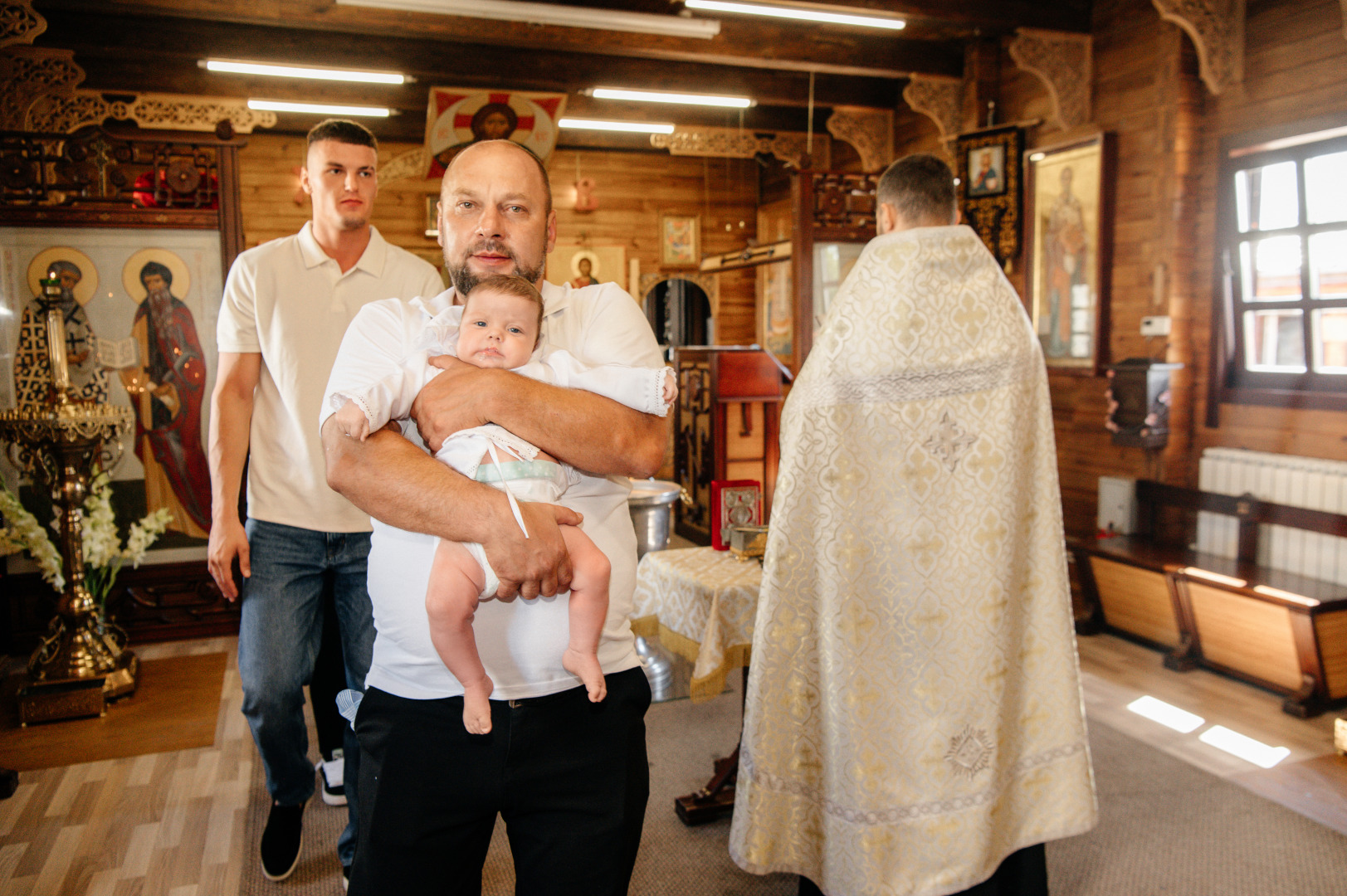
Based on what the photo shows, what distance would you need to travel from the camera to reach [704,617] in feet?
8.74

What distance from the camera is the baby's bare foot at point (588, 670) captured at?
1.34 m

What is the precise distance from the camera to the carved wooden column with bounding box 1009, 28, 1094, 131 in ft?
20.3

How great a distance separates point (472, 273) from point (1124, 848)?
2658mm

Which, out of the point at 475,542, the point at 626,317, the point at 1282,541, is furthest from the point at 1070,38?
the point at 475,542

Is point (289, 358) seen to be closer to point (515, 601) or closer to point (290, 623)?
point (290, 623)

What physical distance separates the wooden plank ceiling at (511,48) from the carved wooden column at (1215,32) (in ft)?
3.77

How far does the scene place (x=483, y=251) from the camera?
147 centimetres

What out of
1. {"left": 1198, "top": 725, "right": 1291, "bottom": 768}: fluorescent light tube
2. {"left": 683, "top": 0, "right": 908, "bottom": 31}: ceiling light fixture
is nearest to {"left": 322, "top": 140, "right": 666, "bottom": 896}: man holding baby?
{"left": 1198, "top": 725, "right": 1291, "bottom": 768}: fluorescent light tube

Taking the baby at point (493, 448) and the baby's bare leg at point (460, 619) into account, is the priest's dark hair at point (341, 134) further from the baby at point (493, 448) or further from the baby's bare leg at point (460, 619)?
the baby's bare leg at point (460, 619)

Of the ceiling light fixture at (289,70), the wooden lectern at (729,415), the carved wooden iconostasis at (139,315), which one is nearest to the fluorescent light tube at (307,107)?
the ceiling light fixture at (289,70)

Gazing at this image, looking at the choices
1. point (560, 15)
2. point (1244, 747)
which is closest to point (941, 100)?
point (560, 15)

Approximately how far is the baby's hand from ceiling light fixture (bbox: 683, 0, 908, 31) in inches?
191

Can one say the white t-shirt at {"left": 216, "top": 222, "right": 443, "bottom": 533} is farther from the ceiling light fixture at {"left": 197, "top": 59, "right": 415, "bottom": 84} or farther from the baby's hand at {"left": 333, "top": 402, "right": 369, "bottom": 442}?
the ceiling light fixture at {"left": 197, "top": 59, "right": 415, "bottom": 84}

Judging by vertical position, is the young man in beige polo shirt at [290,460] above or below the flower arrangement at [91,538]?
above
